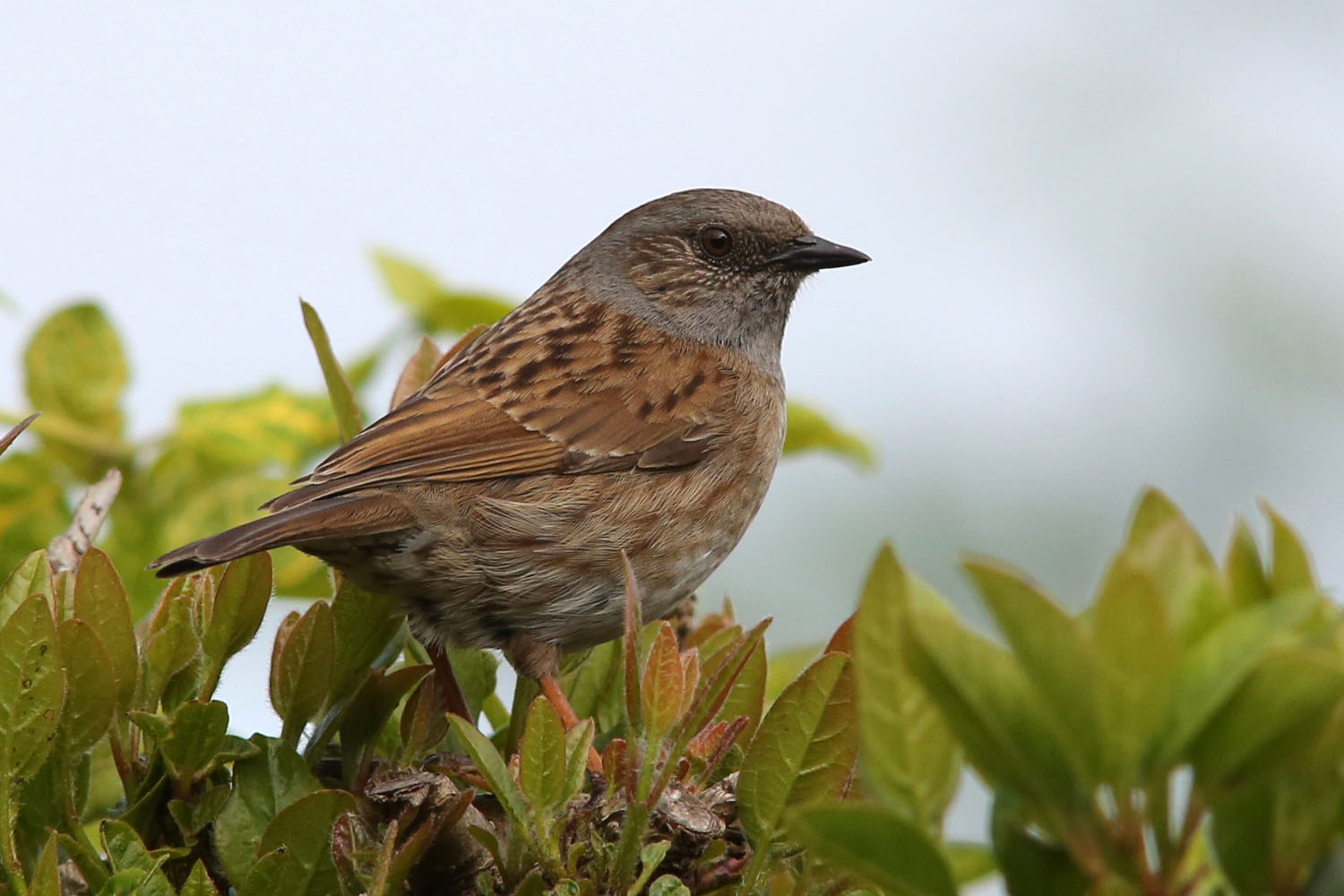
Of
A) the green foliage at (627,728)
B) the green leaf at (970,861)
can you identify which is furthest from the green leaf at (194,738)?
the green leaf at (970,861)

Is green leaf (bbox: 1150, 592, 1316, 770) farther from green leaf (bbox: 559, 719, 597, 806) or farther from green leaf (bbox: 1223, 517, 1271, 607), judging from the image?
green leaf (bbox: 559, 719, 597, 806)

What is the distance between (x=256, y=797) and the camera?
6.72 feet

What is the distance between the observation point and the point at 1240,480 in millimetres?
8273

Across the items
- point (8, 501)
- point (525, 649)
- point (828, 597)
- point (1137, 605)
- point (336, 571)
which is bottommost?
point (828, 597)

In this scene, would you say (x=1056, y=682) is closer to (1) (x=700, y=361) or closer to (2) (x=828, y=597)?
(1) (x=700, y=361)

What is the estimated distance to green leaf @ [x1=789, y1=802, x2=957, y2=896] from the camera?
3.77 ft

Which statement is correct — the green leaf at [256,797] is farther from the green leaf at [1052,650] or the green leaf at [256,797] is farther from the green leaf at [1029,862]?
the green leaf at [1052,650]

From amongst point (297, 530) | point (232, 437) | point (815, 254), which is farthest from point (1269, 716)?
point (815, 254)

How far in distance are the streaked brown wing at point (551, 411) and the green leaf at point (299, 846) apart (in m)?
1.48

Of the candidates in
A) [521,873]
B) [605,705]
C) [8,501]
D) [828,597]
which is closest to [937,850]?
[521,873]

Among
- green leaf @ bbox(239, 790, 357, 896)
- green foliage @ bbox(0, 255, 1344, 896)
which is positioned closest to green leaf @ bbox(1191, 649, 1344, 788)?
green foliage @ bbox(0, 255, 1344, 896)

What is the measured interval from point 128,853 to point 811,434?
256 centimetres

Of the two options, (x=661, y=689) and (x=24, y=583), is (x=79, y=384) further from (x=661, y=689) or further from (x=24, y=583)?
(x=661, y=689)

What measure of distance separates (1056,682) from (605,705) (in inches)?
65.4
